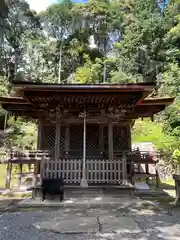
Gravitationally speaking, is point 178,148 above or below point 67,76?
below

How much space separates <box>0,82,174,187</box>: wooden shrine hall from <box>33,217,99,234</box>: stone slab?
1946mm

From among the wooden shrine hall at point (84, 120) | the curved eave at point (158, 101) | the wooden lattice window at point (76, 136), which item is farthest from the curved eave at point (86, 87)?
the wooden lattice window at point (76, 136)

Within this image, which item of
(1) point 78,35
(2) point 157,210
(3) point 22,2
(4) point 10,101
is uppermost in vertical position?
(3) point 22,2

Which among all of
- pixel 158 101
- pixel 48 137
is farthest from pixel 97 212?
pixel 48 137

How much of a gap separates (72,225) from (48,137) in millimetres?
4413

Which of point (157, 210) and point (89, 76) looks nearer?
point (157, 210)

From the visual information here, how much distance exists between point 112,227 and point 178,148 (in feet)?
27.8

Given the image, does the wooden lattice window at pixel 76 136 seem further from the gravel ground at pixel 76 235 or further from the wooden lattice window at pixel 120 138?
the gravel ground at pixel 76 235

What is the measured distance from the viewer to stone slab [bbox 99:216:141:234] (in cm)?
338

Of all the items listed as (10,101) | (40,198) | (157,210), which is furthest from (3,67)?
(157,210)

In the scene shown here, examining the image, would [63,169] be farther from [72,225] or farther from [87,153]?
[72,225]

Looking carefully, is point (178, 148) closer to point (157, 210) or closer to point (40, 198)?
point (157, 210)

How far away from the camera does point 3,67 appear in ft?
98.3

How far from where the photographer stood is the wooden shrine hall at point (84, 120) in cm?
536
